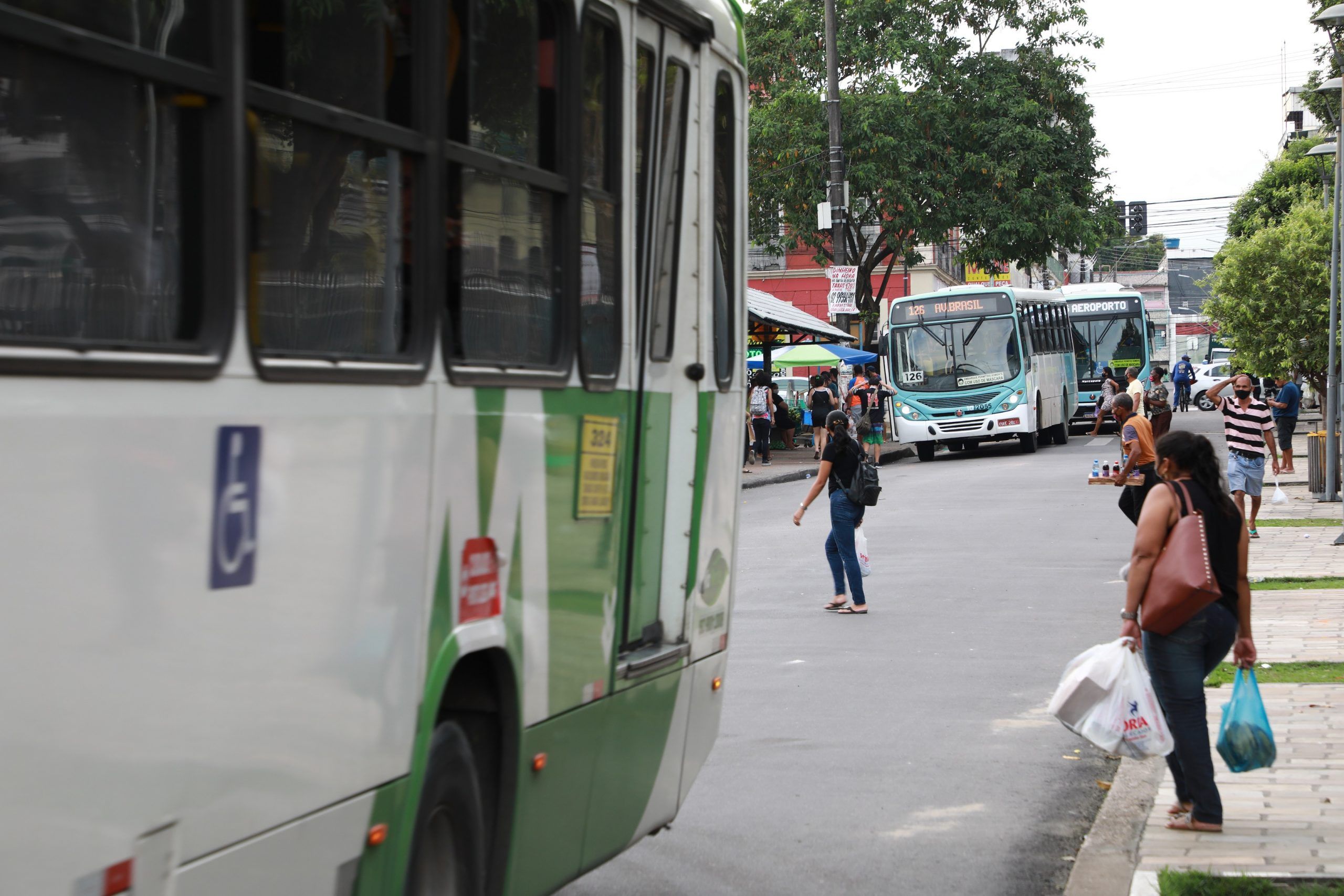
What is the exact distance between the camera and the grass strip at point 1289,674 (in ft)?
31.8

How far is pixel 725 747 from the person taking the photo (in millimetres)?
8391

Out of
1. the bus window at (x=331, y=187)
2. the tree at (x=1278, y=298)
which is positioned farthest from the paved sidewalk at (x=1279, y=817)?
the tree at (x=1278, y=298)

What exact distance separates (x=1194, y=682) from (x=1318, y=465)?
60.4 feet

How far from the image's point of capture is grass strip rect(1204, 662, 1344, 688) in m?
9.68

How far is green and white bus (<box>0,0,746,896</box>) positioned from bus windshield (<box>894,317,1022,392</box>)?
29.0 metres

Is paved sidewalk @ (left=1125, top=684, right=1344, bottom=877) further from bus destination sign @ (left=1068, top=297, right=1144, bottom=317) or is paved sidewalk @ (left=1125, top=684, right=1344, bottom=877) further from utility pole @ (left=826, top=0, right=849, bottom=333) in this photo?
bus destination sign @ (left=1068, top=297, right=1144, bottom=317)

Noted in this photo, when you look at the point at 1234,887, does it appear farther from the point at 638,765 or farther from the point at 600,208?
the point at 600,208

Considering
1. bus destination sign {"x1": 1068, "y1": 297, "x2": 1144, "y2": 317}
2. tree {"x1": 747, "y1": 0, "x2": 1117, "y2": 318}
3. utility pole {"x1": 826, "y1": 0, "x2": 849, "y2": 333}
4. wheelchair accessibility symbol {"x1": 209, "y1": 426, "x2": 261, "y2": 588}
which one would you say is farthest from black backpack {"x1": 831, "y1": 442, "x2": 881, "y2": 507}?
bus destination sign {"x1": 1068, "y1": 297, "x2": 1144, "y2": 317}

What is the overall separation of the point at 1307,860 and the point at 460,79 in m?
4.12

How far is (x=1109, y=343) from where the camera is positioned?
47188 millimetres

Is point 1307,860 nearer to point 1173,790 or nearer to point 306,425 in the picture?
point 1173,790

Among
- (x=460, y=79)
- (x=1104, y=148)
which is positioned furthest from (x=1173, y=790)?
(x=1104, y=148)

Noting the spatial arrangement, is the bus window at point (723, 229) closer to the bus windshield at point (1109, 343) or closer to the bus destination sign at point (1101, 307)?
the bus windshield at point (1109, 343)

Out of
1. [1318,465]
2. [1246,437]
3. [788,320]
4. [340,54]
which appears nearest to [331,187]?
[340,54]
